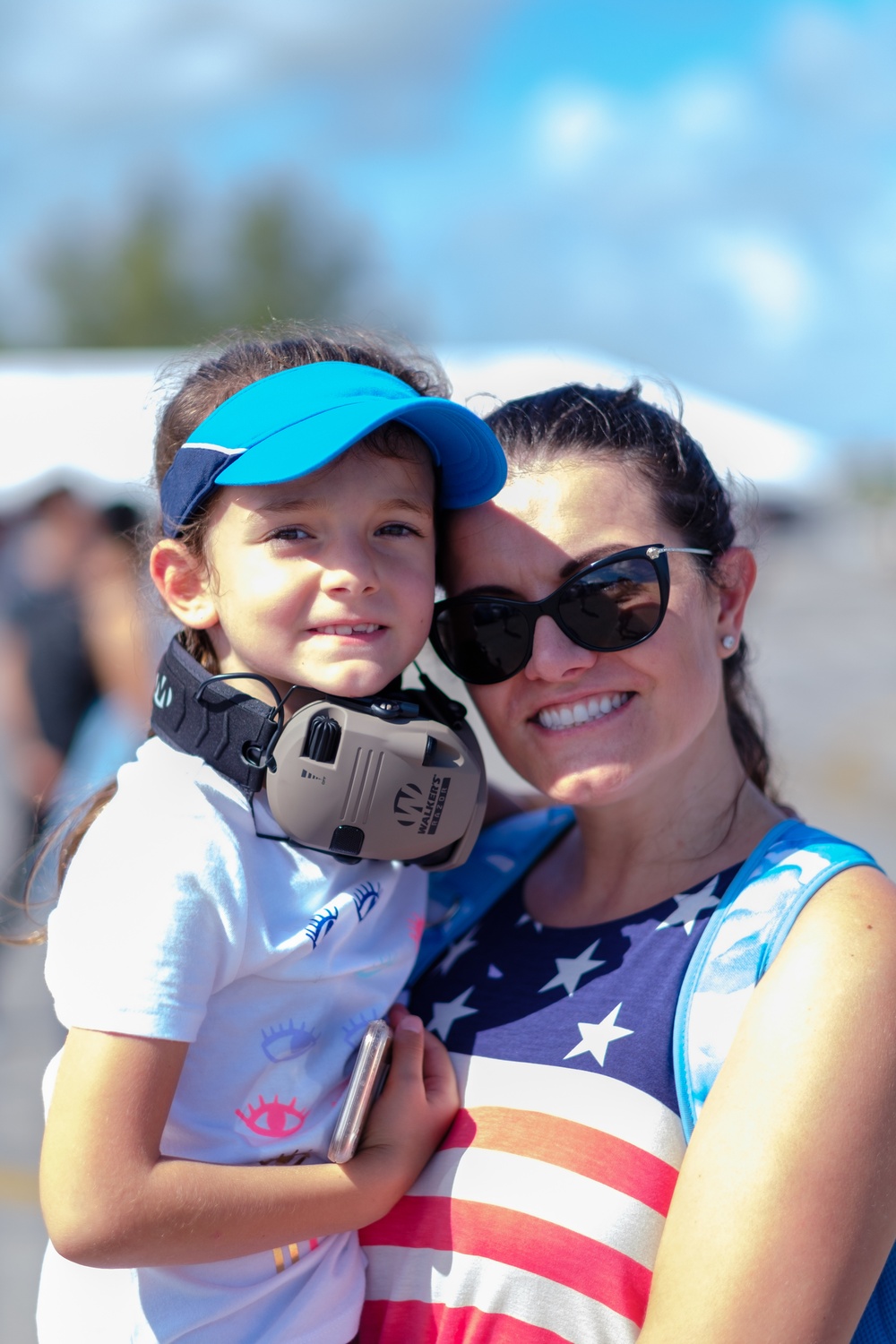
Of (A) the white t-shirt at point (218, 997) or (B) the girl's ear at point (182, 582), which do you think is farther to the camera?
(B) the girl's ear at point (182, 582)

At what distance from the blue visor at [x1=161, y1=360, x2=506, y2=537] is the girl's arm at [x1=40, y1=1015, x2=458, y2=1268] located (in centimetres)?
82

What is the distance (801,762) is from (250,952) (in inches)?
436

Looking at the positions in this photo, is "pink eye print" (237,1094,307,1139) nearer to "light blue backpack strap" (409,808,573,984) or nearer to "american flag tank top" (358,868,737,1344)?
"american flag tank top" (358,868,737,1344)

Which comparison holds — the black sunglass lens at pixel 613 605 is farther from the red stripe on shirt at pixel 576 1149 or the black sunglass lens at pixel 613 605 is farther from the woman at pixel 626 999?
the red stripe on shirt at pixel 576 1149

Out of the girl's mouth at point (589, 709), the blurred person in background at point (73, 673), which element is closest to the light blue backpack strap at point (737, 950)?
the girl's mouth at point (589, 709)

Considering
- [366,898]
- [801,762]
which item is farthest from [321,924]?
[801,762]

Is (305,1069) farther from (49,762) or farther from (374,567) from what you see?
(49,762)

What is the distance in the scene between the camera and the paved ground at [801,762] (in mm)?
4324

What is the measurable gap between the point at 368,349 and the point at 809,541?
8193 centimetres

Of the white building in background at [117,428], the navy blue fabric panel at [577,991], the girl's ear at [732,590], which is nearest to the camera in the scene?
the navy blue fabric panel at [577,991]

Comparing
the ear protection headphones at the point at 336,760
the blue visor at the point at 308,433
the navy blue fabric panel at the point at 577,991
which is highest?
the blue visor at the point at 308,433

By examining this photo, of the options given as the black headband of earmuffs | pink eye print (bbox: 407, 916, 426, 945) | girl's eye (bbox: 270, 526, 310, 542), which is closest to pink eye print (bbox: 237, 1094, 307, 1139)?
pink eye print (bbox: 407, 916, 426, 945)

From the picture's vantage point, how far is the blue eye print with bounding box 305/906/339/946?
1.72 metres

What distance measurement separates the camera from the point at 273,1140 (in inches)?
67.8
